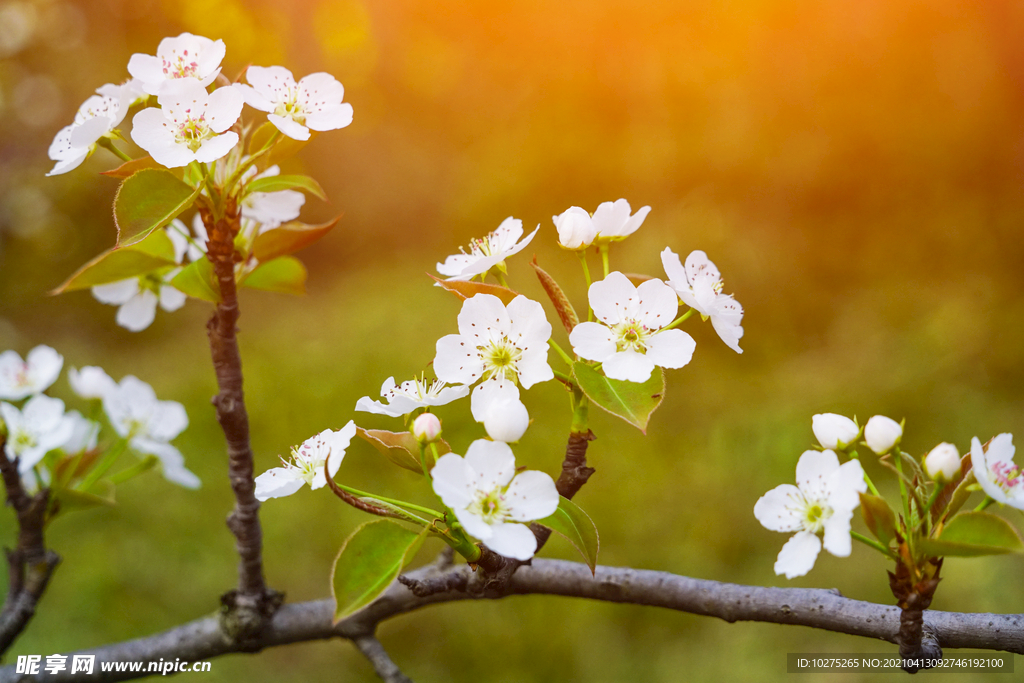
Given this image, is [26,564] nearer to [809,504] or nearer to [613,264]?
[809,504]

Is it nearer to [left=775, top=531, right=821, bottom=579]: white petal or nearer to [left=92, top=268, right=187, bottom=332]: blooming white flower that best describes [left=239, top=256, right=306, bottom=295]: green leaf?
[left=92, top=268, right=187, bottom=332]: blooming white flower

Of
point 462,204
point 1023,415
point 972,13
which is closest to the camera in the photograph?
point 1023,415

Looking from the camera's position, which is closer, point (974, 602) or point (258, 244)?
point (258, 244)

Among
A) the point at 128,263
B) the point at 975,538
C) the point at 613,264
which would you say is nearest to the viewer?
the point at 975,538

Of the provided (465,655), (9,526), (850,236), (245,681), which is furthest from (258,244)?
(850,236)

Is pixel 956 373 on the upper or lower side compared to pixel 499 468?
upper

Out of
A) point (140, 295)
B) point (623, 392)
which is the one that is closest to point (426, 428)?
point (623, 392)

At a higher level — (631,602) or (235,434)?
(235,434)

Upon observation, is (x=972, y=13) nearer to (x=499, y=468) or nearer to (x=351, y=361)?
(x=351, y=361)
